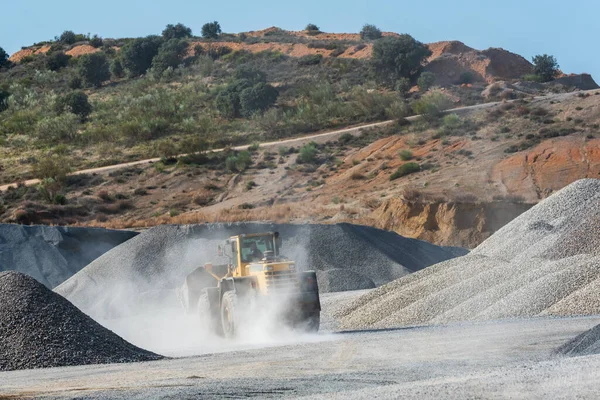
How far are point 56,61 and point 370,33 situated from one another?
34.4m

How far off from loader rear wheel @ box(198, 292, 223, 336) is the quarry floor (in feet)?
4.40

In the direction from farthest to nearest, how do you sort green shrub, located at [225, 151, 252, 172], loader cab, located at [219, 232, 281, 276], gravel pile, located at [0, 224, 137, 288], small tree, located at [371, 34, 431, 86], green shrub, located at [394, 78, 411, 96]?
small tree, located at [371, 34, 431, 86]
green shrub, located at [394, 78, 411, 96]
green shrub, located at [225, 151, 252, 172]
gravel pile, located at [0, 224, 137, 288]
loader cab, located at [219, 232, 281, 276]

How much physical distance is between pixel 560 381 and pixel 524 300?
11.7 meters

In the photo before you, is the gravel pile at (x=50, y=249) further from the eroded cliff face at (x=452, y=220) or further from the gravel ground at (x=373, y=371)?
the gravel ground at (x=373, y=371)

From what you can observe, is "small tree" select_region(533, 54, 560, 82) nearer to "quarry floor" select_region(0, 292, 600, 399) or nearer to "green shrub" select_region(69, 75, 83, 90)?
"green shrub" select_region(69, 75, 83, 90)

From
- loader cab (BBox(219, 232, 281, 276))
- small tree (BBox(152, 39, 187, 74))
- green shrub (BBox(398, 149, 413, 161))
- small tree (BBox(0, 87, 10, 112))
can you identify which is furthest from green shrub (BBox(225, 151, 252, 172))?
loader cab (BBox(219, 232, 281, 276))

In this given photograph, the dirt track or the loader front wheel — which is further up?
the dirt track

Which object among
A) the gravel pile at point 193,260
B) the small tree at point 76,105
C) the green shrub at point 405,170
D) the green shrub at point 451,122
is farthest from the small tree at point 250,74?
the gravel pile at point 193,260

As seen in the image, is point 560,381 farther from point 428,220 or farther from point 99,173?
point 99,173

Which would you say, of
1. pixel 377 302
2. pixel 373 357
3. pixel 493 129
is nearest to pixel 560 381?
pixel 373 357

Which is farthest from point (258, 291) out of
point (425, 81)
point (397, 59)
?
point (397, 59)

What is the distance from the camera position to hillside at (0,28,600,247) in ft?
165

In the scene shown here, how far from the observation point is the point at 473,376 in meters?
9.98

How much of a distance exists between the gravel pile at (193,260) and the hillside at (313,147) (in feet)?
36.1
